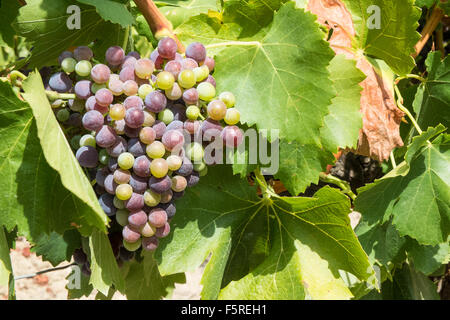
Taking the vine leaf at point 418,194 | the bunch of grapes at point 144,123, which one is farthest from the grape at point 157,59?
the vine leaf at point 418,194

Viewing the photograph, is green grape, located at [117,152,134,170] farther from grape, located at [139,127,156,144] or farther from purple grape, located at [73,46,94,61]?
purple grape, located at [73,46,94,61]

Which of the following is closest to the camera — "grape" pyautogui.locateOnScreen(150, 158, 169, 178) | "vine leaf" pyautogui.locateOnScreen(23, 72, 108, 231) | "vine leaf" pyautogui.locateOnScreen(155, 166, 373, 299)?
"vine leaf" pyautogui.locateOnScreen(23, 72, 108, 231)

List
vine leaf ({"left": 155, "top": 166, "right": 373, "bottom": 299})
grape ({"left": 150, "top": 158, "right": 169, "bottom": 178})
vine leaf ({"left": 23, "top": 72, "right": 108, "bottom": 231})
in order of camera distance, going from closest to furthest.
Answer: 1. vine leaf ({"left": 23, "top": 72, "right": 108, "bottom": 231})
2. grape ({"left": 150, "top": 158, "right": 169, "bottom": 178})
3. vine leaf ({"left": 155, "top": 166, "right": 373, "bottom": 299})

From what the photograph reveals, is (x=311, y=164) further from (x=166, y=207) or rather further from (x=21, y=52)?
(x=21, y=52)

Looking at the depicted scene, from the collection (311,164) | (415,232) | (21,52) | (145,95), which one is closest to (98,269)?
(145,95)

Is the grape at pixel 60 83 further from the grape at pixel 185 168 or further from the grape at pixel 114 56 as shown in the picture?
the grape at pixel 185 168

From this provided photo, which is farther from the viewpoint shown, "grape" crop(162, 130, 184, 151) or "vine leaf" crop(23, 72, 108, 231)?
"grape" crop(162, 130, 184, 151)

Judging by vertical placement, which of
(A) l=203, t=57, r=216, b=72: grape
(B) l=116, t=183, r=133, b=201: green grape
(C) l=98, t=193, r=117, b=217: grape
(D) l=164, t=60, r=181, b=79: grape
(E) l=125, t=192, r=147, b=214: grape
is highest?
(D) l=164, t=60, r=181, b=79: grape

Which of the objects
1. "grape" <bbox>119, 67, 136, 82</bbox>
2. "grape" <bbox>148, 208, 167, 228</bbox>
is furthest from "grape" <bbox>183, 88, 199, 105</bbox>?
"grape" <bbox>148, 208, 167, 228</bbox>

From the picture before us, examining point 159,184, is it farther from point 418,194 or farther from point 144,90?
point 418,194
